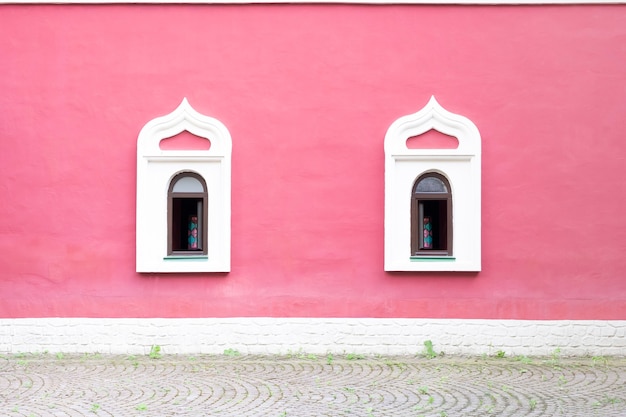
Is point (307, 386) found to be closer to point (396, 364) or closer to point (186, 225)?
point (396, 364)

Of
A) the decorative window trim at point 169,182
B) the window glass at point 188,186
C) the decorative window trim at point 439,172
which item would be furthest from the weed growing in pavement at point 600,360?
the window glass at point 188,186

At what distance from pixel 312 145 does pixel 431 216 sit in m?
1.83

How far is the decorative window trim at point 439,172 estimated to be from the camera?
10.1 m


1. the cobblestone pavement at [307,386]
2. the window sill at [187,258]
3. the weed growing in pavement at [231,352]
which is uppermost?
the window sill at [187,258]

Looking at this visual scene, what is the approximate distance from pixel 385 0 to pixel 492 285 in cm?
398

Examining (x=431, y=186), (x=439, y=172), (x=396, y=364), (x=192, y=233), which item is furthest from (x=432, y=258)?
(x=192, y=233)

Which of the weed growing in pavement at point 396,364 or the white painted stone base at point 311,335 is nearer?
the weed growing in pavement at point 396,364

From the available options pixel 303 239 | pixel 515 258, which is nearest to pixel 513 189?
pixel 515 258

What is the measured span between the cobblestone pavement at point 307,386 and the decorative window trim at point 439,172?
1.28 metres

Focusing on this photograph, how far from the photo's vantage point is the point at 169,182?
1035cm

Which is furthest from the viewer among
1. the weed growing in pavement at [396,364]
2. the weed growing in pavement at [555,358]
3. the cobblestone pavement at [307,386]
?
the weed growing in pavement at [555,358]

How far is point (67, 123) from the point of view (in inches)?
407

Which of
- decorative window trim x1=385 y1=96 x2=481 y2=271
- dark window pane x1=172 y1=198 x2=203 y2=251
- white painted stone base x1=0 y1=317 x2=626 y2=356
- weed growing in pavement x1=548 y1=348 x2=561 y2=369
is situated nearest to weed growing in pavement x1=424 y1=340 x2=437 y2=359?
white painted stone base x1=0 y1=317 x2=626 y2=356

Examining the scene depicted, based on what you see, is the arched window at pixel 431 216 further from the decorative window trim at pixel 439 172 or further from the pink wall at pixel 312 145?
the pink wall at pixel 312 145
